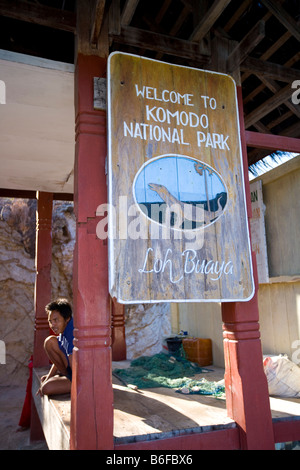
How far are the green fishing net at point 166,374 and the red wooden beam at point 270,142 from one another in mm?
2559

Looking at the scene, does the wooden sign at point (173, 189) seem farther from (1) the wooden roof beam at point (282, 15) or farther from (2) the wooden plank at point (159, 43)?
(1) the wooden roof beam at point (282, 15)

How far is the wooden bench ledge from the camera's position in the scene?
272cm

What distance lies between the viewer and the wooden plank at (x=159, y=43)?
126 inches

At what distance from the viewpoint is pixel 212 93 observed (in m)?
3.18

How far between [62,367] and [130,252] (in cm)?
199

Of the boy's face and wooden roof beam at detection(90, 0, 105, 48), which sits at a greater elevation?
wooden roof beam at detection(90, 0, 105, 48)

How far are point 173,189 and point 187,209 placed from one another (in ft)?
0.61


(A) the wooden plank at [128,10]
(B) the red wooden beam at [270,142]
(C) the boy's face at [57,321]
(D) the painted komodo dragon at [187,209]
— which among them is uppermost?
(A) the wooden plank at [128,10]

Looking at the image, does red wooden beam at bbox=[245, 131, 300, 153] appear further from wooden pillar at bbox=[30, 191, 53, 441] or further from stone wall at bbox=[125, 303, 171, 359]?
stone wall at bbox=[125, 303, 171, 359]

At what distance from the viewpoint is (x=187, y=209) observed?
2.83 meters

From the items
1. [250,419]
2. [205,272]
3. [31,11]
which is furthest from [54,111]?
[250,419]

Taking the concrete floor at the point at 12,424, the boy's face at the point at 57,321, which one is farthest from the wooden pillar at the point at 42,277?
the boy's face at the point at 57,321

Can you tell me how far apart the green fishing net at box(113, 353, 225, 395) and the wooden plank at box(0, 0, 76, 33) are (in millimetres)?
3733

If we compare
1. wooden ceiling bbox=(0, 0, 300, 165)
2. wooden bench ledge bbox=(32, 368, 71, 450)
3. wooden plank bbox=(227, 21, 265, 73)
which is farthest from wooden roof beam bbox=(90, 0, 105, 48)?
wooden bench ledge bbox=(32, 368, 71, 450)
